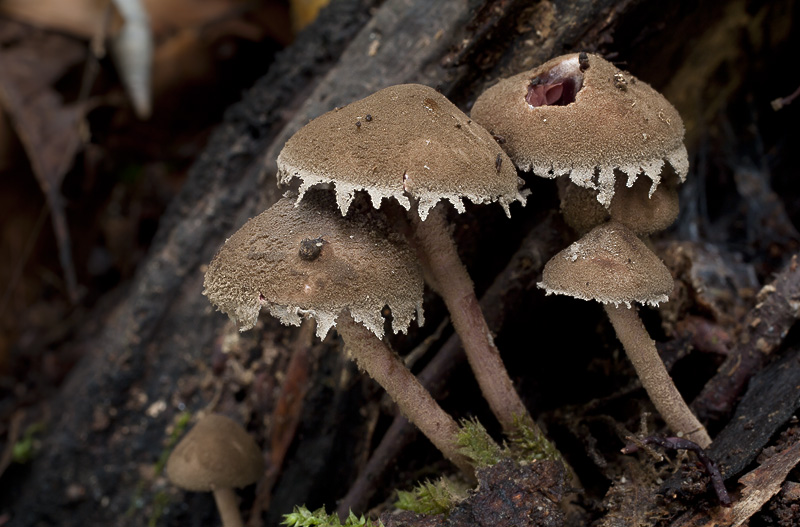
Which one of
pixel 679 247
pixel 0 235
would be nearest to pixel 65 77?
pixel 0 235

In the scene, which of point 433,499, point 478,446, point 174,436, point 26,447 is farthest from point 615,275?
point 26,447

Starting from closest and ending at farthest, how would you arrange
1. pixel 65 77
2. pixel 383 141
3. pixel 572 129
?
pixel 383 141, pixel 572 129, pixel 65 77

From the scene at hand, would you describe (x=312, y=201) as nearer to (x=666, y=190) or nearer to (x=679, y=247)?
(x=666, y=190)

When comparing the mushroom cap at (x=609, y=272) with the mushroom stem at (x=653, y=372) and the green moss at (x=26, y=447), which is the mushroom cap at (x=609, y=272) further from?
the green moss at (x=26, y=447)

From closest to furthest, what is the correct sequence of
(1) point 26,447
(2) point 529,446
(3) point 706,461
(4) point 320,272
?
(4) point 320,272 → (3) point 706,461 → (2) point 529,446 → (1) point 26,447

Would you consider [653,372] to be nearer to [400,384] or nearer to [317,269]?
[400,384]

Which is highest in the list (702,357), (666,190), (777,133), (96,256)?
(666,190)

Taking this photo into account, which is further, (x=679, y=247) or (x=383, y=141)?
(x=679, y=247)
